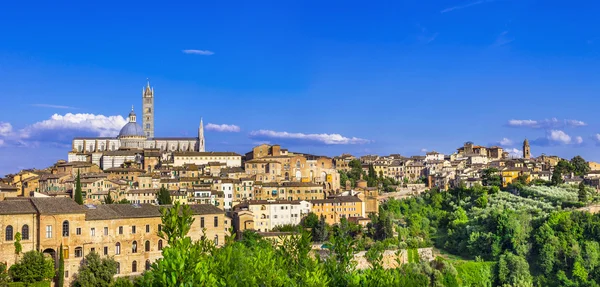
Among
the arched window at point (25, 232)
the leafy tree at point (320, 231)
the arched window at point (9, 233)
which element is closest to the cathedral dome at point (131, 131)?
the leafy tree at point (320, 231)

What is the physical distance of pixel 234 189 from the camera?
167ft

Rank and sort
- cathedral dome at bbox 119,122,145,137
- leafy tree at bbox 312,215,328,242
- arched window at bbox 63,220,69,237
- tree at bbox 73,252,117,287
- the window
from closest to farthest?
tree at bbox 73,252,117,287 < the window < arched window at bbox 63,220,69,237 < leafy tree at bbox 312,215,328,242 < cathedral dome at bbox 119,122,145,137

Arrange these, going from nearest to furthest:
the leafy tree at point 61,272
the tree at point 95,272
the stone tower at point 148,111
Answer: the leafy tree at point 61,272, the tree at point 95,272, the stone tower at point 148,111

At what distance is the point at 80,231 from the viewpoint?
28906 millimetres

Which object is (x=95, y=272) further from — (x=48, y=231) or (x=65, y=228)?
(x=48, y=231)

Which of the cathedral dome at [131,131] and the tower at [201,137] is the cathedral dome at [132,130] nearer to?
A: the cathedral dome at [131,131]

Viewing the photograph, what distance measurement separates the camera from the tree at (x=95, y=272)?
1080 inches

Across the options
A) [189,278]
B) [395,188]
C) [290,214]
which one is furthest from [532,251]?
[189,278]

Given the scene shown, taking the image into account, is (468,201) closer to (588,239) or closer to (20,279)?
(588,239)

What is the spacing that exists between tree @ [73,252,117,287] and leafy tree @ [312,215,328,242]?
1663 centimetres

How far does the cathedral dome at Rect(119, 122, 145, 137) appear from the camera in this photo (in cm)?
7744

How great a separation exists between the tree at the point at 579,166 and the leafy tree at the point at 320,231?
97.0ft

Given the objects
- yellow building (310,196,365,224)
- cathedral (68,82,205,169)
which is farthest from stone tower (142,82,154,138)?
yellow building (310,196,365,224)

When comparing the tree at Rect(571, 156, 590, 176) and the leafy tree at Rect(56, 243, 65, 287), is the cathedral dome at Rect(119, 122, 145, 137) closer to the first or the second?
the tree at Rect(571, 156, 590, 176)
